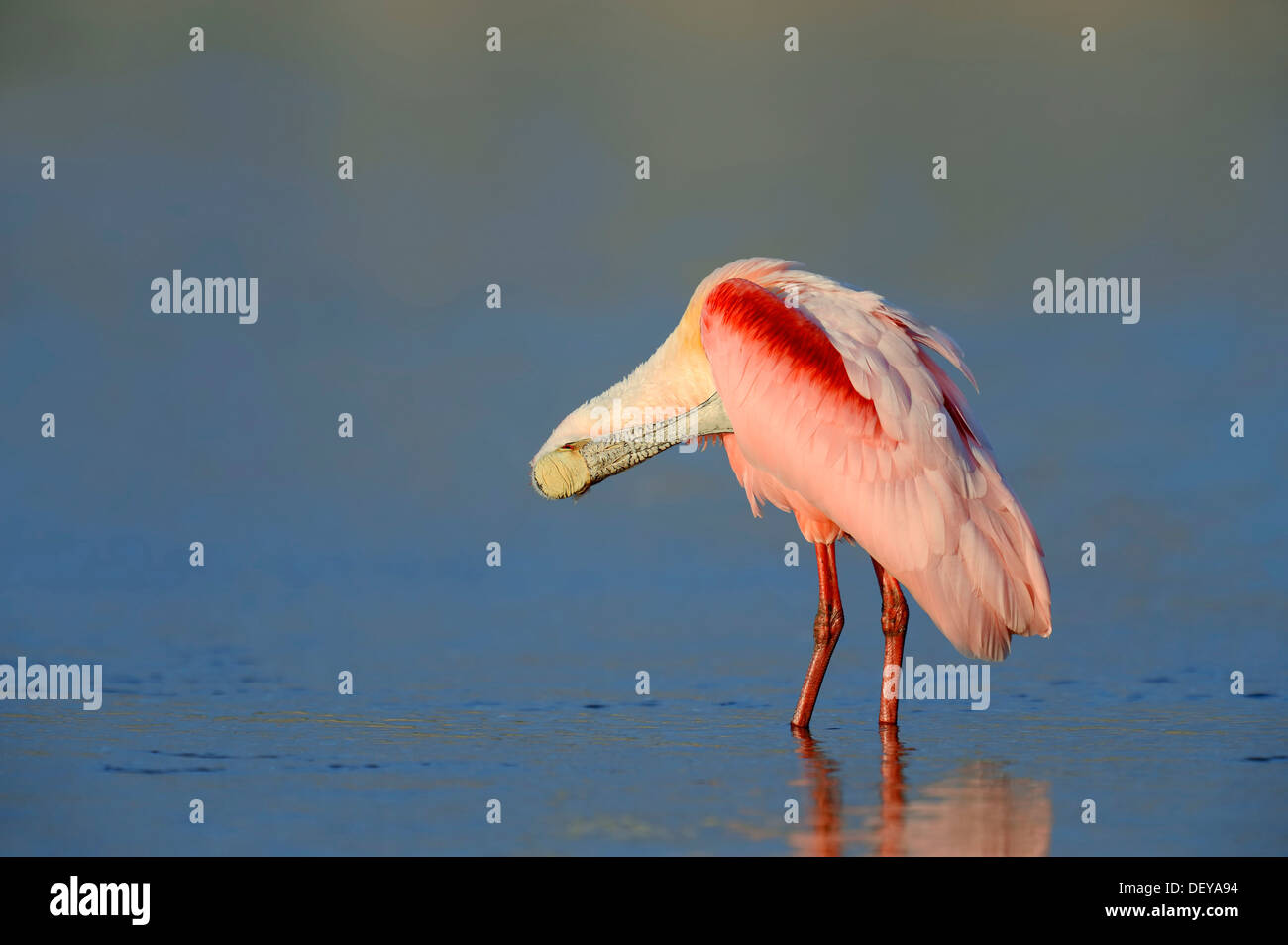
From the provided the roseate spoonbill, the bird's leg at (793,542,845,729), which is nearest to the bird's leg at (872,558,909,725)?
the roseate spoonbill

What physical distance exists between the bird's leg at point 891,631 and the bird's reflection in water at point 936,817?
180 cm

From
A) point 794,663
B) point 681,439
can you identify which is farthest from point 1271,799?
point 794,663

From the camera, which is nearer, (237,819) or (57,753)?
(237,819)

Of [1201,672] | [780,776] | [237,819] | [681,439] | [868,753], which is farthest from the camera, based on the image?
[1201,672]

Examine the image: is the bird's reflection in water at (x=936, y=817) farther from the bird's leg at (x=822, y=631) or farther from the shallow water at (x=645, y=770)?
the bird's leg at (x=822, y=631)

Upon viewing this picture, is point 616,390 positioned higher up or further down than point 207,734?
higher up

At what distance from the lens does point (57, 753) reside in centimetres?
1142

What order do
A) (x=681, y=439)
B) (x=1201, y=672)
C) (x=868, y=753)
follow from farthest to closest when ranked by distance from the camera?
(x=1201, y=672) → (x=681, y=439) → (x=868, y=753)

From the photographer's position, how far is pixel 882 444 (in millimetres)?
11609

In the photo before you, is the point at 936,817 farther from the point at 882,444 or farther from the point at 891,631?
the point at 891,631

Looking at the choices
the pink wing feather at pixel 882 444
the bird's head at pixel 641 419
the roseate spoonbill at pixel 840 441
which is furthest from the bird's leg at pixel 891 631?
the bird's head at pixel 641 419

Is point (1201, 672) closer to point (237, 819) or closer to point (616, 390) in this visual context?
point (616, 390)

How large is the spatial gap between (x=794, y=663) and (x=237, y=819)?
820cm
